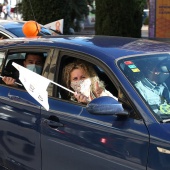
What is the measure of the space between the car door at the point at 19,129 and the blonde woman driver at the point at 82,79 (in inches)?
11.8

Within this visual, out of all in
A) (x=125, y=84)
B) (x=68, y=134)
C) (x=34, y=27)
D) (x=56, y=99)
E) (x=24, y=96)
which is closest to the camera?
(x=125, y=84)

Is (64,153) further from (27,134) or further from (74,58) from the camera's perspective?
(74,58)

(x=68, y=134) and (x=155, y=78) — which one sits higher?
(x=155, y=78)

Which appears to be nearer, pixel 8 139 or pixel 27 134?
pixel 27 134

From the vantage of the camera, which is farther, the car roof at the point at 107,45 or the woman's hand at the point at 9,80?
the woman's hand at the point at 9,80

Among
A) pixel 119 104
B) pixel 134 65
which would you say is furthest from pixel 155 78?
pixel 119 104

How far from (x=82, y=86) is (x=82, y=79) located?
9 cm

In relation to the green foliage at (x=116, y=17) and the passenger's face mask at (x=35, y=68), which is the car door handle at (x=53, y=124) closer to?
the passenger's face mask at (x=35, y=68)

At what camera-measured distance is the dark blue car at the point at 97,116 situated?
2787 mm

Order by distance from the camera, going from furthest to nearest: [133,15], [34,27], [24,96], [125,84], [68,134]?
[133,15] < [34,27] < [24,96] < [68,134] < [125,84]

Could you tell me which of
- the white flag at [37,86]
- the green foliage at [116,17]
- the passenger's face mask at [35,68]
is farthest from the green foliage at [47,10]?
the white flag at [37,86]

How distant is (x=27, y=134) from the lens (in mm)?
3574

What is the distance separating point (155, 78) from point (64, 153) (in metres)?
0.93

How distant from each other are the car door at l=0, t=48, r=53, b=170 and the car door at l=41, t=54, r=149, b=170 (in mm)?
113
